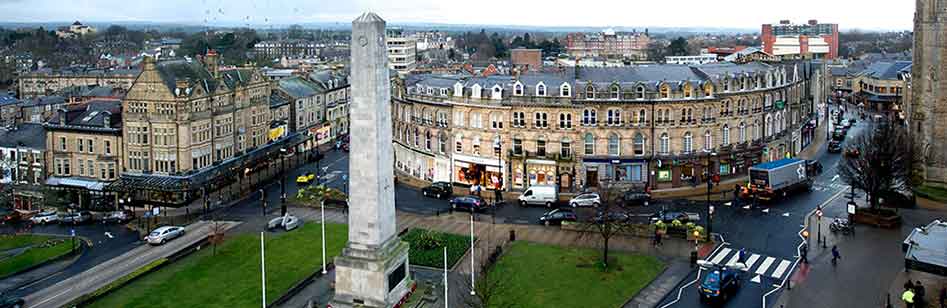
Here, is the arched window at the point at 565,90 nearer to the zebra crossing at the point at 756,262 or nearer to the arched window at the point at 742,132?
the arched window at the point at 742,132

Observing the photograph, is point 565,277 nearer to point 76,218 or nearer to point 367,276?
point 367,276

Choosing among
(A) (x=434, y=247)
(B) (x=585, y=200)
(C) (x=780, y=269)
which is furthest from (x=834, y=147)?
(A) (x=434, y=247)

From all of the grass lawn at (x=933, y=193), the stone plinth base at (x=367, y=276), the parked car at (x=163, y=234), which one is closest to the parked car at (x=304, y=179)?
the parked car at (x=163, y=234)

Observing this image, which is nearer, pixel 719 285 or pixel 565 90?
pixel 719 285

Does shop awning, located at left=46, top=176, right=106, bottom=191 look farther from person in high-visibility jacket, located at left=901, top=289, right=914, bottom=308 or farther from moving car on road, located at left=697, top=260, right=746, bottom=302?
person in high-visibility jacket, located at left=901, top=289, right=914, bottom=308

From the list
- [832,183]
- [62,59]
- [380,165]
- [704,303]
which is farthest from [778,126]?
[62,59]

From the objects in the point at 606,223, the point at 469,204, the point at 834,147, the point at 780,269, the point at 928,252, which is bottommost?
the point at 780,269

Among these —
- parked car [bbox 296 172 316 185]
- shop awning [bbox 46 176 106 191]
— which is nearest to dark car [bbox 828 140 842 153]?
parked car [bbox 296 172 316 185]
